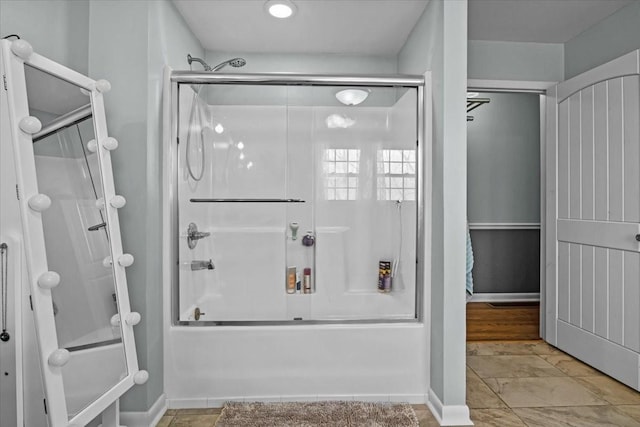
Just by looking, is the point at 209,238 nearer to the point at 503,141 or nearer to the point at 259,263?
the point at 259,263

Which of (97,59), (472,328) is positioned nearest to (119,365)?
(97,59)

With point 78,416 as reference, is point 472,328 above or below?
below

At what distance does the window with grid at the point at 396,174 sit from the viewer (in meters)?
2.52

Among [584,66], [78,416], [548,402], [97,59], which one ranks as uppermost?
[584,66]

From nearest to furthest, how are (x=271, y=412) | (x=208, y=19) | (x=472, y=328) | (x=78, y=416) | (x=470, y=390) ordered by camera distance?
(x=78, y=416) < (x=271, y=412) < (x=470, y=390) < (x=208, y=19) < (x=472, y=328)

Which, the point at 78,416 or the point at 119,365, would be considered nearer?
the point at 78,416

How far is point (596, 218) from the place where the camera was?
296 centimetres

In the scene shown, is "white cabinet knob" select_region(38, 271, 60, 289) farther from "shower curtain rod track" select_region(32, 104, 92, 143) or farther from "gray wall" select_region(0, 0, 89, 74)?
"gray wall" select_region(0, 0, 89, 74)

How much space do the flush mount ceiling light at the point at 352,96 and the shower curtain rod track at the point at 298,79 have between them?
0.14ft

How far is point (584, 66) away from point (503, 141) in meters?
1.63

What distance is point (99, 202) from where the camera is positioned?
186 centimetres

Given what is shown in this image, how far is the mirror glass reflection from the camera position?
158cm

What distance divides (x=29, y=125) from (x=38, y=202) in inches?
10.5

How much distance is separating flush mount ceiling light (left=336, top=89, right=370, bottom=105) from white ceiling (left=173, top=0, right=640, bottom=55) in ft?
1.94
